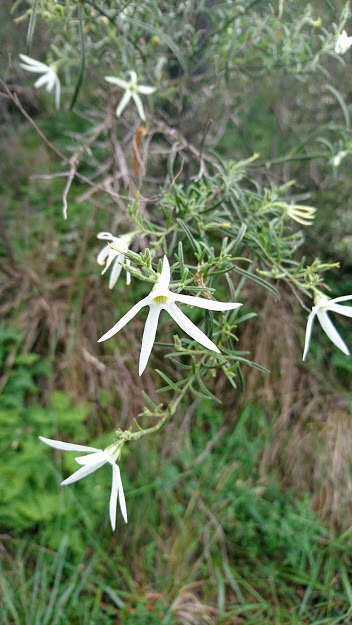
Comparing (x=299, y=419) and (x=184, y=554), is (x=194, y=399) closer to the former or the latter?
(x=299, y=419)

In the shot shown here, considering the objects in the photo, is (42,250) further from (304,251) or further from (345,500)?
(345,500)

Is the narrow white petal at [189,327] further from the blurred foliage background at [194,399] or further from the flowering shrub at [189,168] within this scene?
the blurred foliage background at [194,399]

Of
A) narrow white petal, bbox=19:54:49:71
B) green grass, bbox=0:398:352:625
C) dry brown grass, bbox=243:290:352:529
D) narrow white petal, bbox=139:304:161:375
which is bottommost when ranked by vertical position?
green grass, bbox=0:398:352:625

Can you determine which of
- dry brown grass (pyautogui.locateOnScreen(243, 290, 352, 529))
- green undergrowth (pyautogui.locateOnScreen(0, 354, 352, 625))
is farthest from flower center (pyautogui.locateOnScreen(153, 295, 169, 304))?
dry brown grass (pyautogui.locateOnScreen(243, 290, 352, 529))

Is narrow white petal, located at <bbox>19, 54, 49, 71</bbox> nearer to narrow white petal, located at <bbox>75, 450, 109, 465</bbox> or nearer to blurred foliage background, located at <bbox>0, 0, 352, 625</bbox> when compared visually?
blurred foliage background, located at <bbox>0, 0, 352, 625</bbox>

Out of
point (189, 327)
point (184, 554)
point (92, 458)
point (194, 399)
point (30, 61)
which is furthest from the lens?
point (194, 399)

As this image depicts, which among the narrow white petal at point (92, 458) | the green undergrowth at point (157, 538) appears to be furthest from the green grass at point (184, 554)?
the narrow white petal at point (92, 458)

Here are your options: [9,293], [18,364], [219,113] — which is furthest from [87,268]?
[219,113]

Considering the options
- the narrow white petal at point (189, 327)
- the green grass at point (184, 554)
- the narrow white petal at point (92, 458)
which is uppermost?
the narrow white petal at point (189, 327)

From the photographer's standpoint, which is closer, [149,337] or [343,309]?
[149,337]

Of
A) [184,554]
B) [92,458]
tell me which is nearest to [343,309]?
[92,458]
